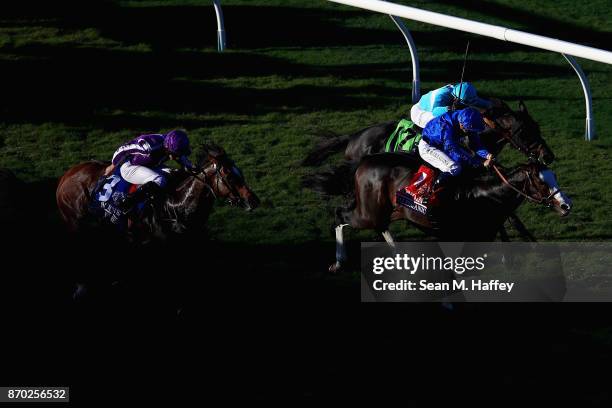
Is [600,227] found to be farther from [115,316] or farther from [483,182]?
[115,316]

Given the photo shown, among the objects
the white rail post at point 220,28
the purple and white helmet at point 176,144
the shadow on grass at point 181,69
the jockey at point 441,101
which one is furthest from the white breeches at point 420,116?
the white rail post at point 220,28

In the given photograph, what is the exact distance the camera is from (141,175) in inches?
356

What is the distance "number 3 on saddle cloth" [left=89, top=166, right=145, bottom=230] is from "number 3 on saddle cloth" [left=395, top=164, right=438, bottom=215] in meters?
2.33

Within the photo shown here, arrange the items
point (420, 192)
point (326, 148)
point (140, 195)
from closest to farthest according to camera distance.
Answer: point (140, 195), point (420, 192), point (326, 148)

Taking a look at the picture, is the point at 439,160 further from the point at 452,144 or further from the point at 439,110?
the point at 439,110

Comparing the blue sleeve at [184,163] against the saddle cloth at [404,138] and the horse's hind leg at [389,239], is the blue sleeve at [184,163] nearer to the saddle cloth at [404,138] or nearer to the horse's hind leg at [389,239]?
the horse's hind leg at [389,239]

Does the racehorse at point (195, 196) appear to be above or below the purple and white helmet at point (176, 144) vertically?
below

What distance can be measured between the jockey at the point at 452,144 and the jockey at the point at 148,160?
2.20 meters

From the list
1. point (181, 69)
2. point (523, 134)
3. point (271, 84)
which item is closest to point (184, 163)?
point (523, 134)

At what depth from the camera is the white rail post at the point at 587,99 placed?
12.4m

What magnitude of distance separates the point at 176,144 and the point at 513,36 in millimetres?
4888

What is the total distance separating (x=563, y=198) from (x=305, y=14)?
325 inches

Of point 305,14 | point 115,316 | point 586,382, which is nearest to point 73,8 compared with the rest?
point 305,14

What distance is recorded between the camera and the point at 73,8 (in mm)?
16656
